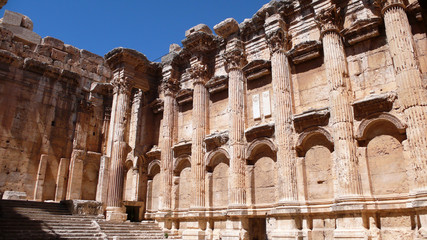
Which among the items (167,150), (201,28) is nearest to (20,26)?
(201,28)

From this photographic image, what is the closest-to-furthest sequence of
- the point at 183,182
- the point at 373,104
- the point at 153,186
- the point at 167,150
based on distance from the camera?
the point at 373,104, the point at 183,182, the point at 167,150, the point at 153,186

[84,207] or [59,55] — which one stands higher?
[59,55]

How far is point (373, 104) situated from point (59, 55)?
1834 centimetres

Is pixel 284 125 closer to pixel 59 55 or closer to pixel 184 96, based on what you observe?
pixel 184 96

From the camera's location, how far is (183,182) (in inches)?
661

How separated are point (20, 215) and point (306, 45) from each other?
12600 millimetres

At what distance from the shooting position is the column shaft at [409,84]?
9.40 meters

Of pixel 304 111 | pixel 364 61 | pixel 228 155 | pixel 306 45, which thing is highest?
pixel 306 45

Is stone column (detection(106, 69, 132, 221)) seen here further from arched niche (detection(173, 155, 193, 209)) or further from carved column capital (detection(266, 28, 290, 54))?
carved column capital (detection(266, 28, 290, 54))

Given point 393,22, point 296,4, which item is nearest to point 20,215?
point 296,4

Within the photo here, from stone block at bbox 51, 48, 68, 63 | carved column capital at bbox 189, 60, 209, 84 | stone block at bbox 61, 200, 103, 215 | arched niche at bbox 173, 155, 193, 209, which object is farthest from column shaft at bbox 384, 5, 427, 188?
stone block at bbox 51, 48, 68, 63

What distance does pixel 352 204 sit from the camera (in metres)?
10.2

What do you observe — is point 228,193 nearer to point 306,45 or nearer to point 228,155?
point 228,155

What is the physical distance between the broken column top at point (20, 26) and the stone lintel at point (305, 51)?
15532 mm
